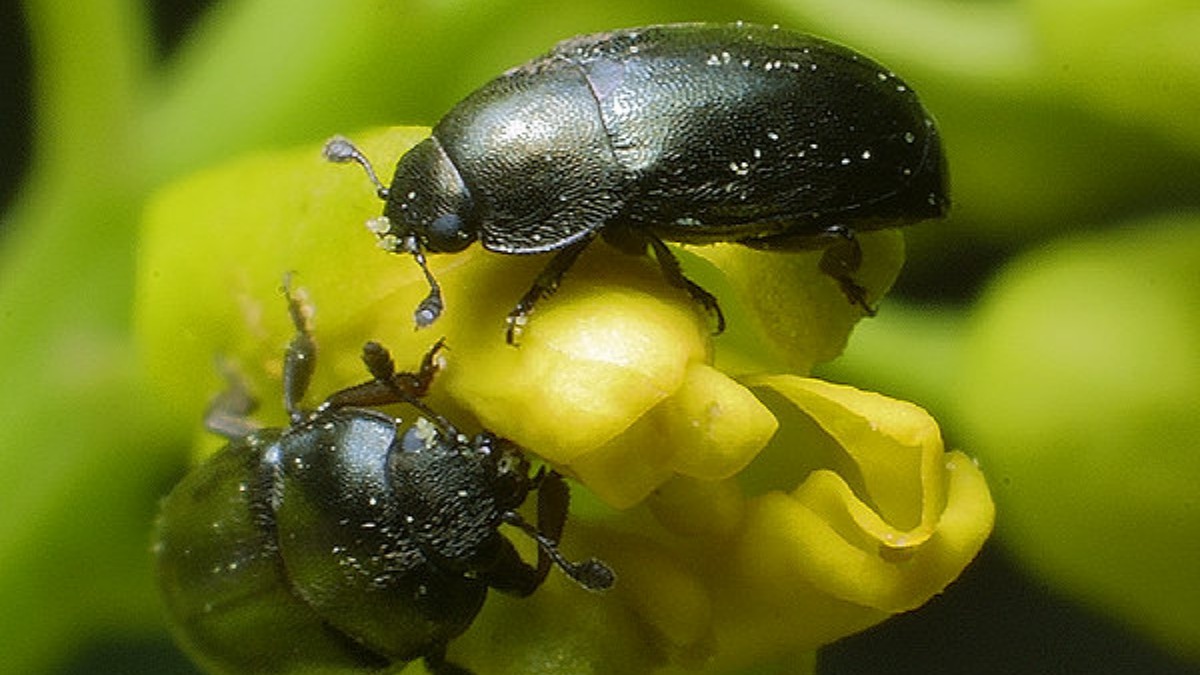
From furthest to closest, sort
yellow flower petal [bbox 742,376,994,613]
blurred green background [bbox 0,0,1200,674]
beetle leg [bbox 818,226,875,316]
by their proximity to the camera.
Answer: blurred green background [bbox 0,0,1200,674], beetle leg [bbox 818,226,875,316], yellow flower petal [bbox 742,376,994,613]

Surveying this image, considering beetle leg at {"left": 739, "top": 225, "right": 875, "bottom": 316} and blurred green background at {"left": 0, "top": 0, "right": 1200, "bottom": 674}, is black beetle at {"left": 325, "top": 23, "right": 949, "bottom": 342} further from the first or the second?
blurred green background at {"left": 0, "top": 0, "right": 1200, "bottom": 674}

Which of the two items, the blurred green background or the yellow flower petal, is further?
the blurred green background

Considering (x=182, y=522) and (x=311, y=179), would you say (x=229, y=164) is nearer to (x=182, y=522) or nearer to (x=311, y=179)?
(x=311, y=179)

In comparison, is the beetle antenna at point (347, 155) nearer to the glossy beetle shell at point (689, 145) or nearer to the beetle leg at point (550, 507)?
the glossy beetle shell at point (689, 145)

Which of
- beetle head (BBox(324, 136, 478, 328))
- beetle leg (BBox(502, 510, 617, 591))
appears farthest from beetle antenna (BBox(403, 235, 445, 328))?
beetle leg (BBox(502, 510, 617, 591))

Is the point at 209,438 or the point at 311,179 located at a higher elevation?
the point at 311,179

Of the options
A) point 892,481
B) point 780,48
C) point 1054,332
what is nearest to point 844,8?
point 1054,332
